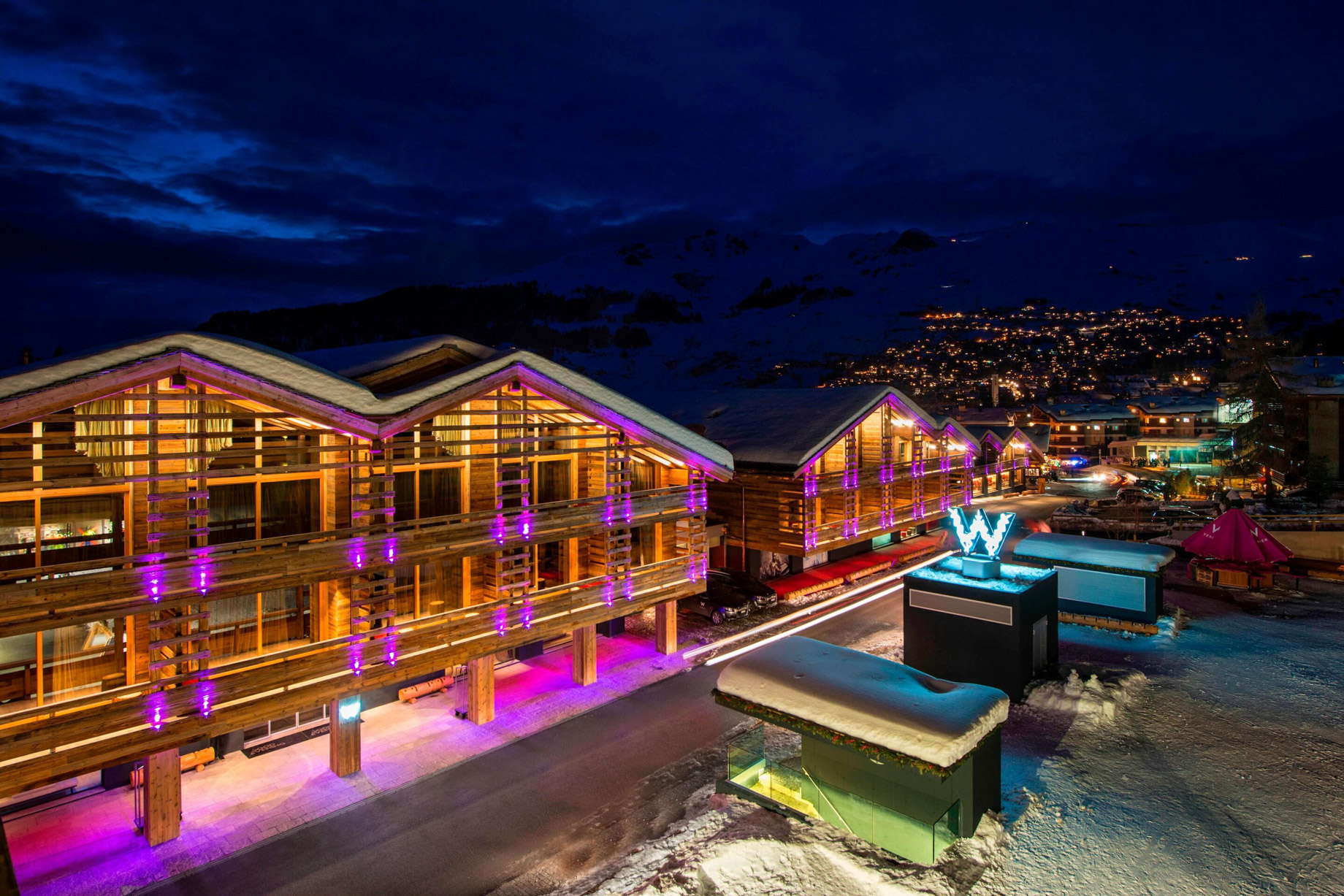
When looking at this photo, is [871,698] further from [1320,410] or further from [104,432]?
[1320,410]

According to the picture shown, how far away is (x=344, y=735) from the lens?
47.3 ft

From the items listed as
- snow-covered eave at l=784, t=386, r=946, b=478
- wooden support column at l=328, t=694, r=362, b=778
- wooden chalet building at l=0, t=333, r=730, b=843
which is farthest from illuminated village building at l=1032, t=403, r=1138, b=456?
wooden support column at l=328, t=694, r=362, b=778

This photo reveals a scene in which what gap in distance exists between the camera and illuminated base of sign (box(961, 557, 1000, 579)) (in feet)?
58.9

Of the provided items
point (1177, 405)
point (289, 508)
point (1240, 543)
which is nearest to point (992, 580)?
point (1240, 543)

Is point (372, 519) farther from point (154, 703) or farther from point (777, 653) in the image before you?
point (777, 653)

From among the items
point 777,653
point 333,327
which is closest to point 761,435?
point 777,653

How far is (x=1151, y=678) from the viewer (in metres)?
18.5

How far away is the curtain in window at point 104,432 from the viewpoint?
1173cm

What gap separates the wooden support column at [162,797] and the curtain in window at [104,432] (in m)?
5.04

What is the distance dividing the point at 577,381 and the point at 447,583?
19.7ft

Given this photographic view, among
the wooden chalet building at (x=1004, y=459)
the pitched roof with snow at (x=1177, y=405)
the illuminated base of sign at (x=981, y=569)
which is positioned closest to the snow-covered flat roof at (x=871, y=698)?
the illuminated base of sign at (x=981, y=569)

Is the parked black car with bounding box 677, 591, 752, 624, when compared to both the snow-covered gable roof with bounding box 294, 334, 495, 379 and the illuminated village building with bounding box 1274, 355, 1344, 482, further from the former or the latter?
the illuminated village building with bounding box 1274, 355, 1344, 482

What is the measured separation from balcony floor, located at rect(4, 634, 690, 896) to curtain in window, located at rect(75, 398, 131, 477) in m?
6.64

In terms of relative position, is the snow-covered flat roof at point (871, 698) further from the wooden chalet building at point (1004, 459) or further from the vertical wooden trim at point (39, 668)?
the wooden chalet building at point (1004, 459)
